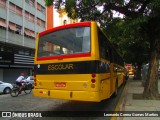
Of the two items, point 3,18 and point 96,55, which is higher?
A: point 3,18

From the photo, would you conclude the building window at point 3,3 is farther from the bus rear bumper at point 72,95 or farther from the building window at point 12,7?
the bus rear bumper at point 72,95

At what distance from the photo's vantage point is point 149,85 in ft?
47.8

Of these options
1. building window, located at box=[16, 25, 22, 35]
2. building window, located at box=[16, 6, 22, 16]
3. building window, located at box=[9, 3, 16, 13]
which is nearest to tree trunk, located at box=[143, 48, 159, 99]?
building window, located at box=[9, 3, 16, 13]

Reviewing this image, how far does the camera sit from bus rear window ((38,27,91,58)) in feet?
32.1

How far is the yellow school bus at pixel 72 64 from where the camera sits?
944 cm

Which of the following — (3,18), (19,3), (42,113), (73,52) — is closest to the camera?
(73,52)

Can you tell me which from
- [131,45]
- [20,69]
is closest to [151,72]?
[131,45]

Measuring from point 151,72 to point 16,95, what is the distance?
8708 mm

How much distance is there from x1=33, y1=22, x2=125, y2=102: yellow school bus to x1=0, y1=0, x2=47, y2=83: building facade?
21.8 meters

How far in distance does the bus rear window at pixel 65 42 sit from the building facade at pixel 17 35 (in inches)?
846

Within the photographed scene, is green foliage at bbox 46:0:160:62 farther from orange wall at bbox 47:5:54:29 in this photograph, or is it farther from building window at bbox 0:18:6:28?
orange wall at bbox 47:5:54:29

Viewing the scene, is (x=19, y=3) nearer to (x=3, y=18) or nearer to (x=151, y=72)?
(x=3, y=18)

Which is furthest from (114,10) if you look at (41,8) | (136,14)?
(41,8)

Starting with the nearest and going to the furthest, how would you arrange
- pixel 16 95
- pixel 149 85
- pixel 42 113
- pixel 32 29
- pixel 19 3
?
pixel 42 113, pixel 149 85, pixel 16 95, pixel 19 3, pixel 32 29
